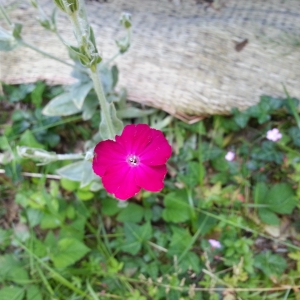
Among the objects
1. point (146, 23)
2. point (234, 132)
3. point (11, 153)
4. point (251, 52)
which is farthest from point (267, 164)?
point (11, 153)

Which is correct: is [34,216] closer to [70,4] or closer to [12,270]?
[12,270]

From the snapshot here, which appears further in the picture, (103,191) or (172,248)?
(103,191)

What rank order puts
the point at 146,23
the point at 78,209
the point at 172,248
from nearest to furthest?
1. the point at 172,248
2. the point at 78,209
3. the point at 146,23

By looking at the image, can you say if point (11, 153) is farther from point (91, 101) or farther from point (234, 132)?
point (234, 132)

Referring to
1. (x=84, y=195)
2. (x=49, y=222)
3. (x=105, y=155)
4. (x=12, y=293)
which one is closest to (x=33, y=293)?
(x=12, y=293)

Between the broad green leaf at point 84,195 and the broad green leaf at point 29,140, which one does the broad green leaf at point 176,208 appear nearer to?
the broad green leaf at point 84,195

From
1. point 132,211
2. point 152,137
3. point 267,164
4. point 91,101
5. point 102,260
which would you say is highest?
point 152,137
